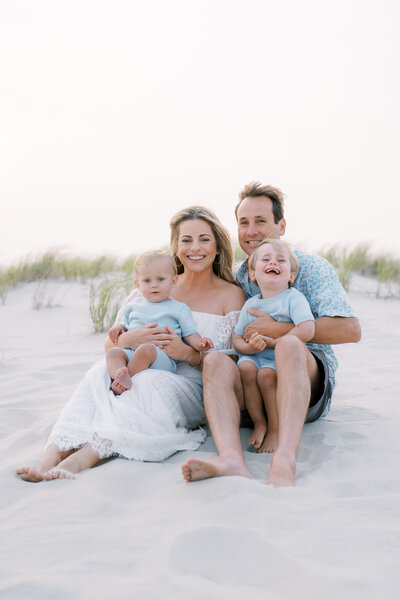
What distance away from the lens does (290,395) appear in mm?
3098

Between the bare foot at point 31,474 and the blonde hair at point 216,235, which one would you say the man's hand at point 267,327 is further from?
the bare foot at point 31,474

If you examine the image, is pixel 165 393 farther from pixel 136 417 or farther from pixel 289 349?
pixel 289 349

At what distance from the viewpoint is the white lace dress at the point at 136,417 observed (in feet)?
10.2

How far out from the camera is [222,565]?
2.03m

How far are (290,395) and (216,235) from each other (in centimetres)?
140

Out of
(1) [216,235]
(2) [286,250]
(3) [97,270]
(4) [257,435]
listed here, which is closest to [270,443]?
(4) [257,435]

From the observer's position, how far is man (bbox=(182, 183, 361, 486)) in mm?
2876

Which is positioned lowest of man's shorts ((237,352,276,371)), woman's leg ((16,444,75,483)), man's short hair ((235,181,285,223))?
woman's leg ((16,444,75,483))

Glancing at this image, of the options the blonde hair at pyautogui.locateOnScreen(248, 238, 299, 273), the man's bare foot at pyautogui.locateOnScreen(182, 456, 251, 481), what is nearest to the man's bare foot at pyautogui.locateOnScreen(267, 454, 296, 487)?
the man's bare foot at pyautogui.locateOnScreen(182, 456, 251, 481)

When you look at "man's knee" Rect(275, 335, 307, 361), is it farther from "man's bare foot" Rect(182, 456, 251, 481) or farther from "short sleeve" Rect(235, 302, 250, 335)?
"man's bare foot" Rect(182, 456, 251, 481)

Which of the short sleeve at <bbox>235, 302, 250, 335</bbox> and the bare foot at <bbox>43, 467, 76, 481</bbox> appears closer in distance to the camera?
the bare foot at <bbox>43, 467, 76, 481</bbox>

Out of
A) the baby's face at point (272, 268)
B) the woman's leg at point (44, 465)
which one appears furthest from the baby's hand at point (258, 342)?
the woman's leg at point (44, 465)

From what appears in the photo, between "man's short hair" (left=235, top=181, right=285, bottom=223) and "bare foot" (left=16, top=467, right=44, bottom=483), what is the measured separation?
2.33 metres

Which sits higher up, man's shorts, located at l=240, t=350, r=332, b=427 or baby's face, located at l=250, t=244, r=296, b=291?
baby's face, located at l=250, t=244, r=296, b=291
